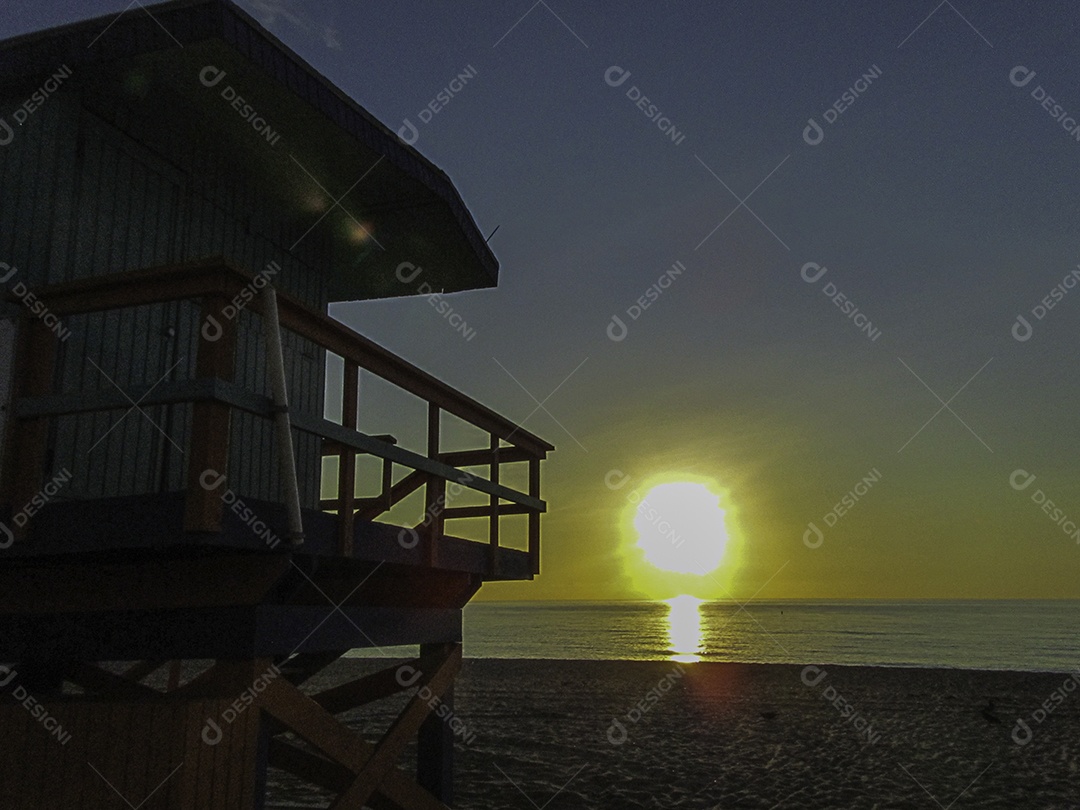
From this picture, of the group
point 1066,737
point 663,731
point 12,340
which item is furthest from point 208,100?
point 1066,737

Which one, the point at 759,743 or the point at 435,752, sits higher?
the point at 759,743

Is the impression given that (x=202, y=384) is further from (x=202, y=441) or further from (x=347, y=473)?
(x=347, y=473)

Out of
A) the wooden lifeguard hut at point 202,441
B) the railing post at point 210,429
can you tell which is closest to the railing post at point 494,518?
the wooden lifeguard hut at point 202,441

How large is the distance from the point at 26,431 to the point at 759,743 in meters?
15.5

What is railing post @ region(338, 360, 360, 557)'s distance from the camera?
603 cm

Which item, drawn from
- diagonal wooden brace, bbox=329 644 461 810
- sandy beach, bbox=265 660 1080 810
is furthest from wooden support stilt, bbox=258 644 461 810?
sandy beach, bbox=265 660 1080 810

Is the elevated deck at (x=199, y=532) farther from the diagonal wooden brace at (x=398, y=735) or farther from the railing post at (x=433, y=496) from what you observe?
the diagonal wooden brace at (x=398, y=735)

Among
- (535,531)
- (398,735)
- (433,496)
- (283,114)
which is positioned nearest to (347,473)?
(433,496)

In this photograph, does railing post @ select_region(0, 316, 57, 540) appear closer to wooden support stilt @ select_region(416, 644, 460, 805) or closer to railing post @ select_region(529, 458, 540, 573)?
wooden support stilt @ select_region(416, 644, 460, 805)

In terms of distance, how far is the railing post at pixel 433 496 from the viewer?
7281 mm

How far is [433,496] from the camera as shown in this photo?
7328 millimetres

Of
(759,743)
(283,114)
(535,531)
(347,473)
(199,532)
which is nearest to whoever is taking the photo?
(199,532)

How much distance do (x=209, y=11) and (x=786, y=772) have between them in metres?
13.3

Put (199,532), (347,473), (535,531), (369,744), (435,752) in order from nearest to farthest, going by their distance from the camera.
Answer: (199,532)
(347,473)
(369,744)
(435,752)
(535,531)
